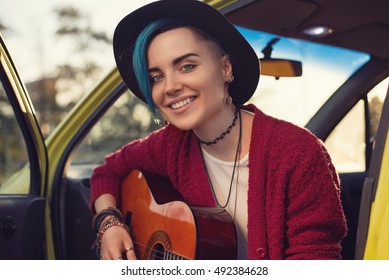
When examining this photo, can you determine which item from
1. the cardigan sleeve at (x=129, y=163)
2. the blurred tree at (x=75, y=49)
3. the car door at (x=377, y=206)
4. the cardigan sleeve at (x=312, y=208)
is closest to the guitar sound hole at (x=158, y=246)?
the cardigan sleeve at (x=129, y=163)

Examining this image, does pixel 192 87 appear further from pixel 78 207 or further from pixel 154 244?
pixel 78 207

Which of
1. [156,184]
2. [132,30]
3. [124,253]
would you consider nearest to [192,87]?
[132,30]

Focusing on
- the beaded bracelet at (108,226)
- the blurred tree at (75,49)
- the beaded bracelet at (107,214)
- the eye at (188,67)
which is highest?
the blurred tree at (75,49)

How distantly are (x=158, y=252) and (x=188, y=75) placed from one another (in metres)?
0.55

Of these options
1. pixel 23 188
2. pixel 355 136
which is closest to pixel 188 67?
pixel 23 188

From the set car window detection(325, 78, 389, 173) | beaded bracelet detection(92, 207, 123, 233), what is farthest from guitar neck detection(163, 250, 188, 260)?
car window detection(325, 78, 389, 173)

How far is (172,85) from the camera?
1461 millimetres

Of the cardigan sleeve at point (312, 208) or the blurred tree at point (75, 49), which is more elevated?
the blurred tree at point (75, 49)

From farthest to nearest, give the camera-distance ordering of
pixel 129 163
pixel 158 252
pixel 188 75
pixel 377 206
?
pixel 129 163
pixel 158 252
pixel 188 75
pixel 377 206

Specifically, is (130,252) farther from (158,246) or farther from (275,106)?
(275,106)

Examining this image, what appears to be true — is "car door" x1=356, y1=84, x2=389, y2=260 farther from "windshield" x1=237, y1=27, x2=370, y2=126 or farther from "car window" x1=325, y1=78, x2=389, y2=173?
"car window" x1=325, y1=78, x2=389, y2=173

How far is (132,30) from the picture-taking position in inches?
62.6

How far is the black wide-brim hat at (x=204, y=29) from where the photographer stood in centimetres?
146

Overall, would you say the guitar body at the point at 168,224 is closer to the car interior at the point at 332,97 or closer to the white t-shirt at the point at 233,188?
the white t-shirt at the point at 233,188
